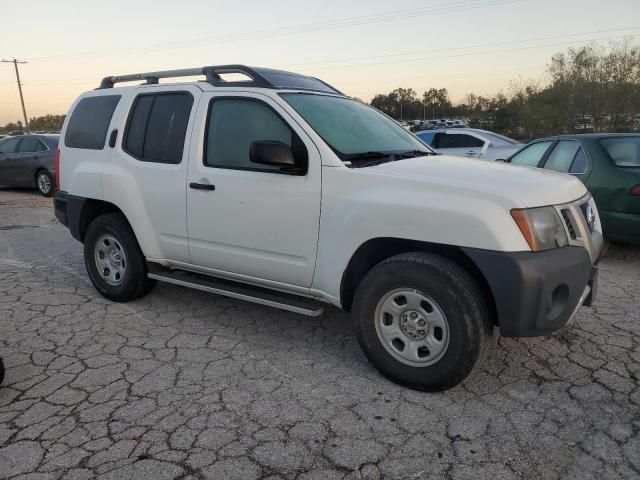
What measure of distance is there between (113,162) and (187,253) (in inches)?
45.6

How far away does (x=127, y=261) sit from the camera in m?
4.51

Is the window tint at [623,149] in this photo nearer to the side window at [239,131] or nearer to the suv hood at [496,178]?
the suv hood at [496,178]

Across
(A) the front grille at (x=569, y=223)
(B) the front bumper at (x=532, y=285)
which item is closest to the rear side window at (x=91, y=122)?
(B) the front bumper at (x=532, y=285)

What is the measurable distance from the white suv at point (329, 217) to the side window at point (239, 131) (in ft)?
0.04

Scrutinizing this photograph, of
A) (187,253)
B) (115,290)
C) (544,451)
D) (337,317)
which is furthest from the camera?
(115,290)

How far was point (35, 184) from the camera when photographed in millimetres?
12820

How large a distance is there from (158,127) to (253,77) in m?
0.97

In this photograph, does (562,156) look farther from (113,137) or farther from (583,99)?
(583,99)

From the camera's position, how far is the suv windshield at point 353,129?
3461 mm

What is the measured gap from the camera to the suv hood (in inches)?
110

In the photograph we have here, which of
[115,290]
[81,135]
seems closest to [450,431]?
[115,290]

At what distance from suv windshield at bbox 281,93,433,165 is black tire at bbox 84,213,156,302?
6.45 feet

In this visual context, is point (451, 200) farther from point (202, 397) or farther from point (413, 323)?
point (202, 397)

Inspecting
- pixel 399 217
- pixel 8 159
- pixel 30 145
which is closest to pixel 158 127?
pixel 399 217
